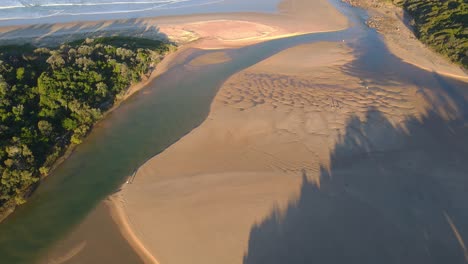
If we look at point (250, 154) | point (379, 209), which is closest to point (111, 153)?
point (250, 154)

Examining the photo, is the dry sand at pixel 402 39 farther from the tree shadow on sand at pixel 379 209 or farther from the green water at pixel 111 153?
the green water at pixel 111 153

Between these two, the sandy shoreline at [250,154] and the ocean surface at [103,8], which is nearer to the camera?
the sandy shoreline at [250,154]

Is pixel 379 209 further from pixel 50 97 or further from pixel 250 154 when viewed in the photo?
pixel 50 97

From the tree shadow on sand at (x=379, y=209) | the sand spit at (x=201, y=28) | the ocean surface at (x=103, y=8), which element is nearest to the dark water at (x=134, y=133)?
the sand spit at (x=201, y=28)

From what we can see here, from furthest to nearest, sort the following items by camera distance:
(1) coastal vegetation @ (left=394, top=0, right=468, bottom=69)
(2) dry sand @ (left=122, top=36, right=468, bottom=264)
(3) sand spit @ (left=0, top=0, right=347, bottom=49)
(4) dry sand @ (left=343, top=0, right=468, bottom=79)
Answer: (3) sand spit @ (left=0, top=0, right=347, bottom=49)
(1) coastal vegetation @ (left=394, top=0, right=468, bottom=69)
(4) dry sand @ (left=343, top=0, right=468, bottom=79)
(2) dry sand @ (left=122, top=36, right=468, bottom=264)

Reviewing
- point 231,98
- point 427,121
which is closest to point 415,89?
point 427,121

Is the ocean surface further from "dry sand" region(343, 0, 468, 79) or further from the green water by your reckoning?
the green water

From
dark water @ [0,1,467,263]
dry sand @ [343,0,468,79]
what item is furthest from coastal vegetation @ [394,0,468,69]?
dark water @ [0,1,467,263]
